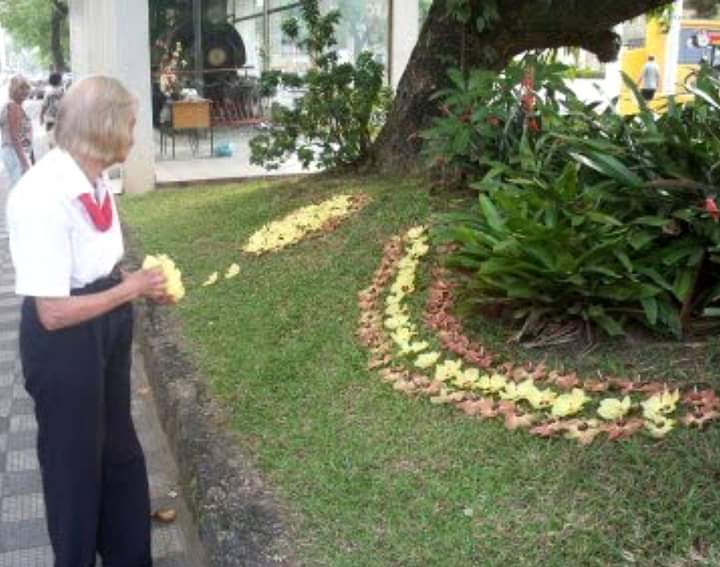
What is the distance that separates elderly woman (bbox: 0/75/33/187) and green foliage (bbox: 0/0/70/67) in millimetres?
30536

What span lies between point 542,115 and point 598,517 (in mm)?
2853

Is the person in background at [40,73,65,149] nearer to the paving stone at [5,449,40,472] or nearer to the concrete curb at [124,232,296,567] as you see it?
the concrete curb at [124,232,296,567]

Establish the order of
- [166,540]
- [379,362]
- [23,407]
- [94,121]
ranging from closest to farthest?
[94,121]
[166,540]
[379,362]
[23,407]

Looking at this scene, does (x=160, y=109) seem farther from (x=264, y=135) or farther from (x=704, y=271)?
(x=704, y=271)

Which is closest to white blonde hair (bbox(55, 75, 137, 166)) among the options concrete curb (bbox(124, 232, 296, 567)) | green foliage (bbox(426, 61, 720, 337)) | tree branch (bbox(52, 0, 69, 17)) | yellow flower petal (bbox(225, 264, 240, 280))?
concrete curb (bbox(124, 232, 296, 567))

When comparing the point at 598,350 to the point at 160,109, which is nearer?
the point at 598,350

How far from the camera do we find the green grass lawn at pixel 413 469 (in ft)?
8.88

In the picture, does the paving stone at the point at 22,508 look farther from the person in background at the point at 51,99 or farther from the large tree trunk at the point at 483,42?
the person in background at the point at 51,99

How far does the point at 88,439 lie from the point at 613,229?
2.21 metres

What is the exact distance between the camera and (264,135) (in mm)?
8453

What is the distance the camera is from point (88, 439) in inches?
116

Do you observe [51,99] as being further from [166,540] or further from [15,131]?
[166,540]

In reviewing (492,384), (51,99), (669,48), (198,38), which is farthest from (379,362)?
(669,48)

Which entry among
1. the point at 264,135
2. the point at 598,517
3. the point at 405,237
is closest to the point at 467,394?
the point at 598,517
